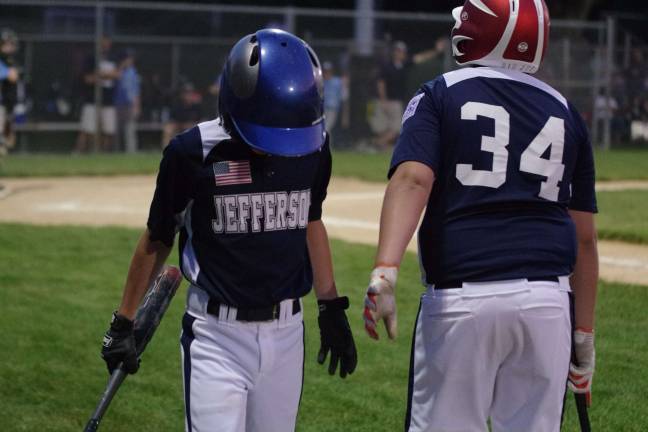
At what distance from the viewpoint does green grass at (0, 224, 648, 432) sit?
19.5ft

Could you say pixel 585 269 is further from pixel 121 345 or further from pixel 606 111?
pixel 606 111

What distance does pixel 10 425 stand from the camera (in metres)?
5.79

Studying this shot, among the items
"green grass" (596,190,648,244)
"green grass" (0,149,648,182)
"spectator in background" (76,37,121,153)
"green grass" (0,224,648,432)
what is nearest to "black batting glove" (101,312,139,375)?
"green grass" (0,224,648,432)

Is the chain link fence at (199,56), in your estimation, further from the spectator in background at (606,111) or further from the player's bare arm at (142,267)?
the player's bare arm at (142,267)

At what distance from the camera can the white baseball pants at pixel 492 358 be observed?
3.46 m

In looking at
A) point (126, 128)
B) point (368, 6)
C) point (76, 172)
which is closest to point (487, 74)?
point (76, 172)

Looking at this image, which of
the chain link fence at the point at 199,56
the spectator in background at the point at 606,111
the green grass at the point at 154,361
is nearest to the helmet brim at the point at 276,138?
the green grass at the point at 154,361

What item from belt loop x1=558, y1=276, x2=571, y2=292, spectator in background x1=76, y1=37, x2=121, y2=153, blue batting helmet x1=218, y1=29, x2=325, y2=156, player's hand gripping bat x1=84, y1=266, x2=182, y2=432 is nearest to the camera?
belt loop x1=558, y1=276, x2=571, y2=292

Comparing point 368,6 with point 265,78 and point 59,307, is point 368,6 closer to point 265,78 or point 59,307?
point 59,307

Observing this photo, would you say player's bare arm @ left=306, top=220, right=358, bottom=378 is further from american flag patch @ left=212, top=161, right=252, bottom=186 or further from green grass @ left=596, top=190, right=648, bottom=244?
green grass @ left=596, top=190, right=648, bottom=244

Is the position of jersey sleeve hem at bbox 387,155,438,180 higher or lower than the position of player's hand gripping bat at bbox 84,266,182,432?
higher

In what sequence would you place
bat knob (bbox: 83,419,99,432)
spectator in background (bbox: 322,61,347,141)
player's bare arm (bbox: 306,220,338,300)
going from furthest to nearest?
1. spectator in background (bbox: 322,61,347,141)
2. bat knob (bbox: 83,419,99,432)
3. player's bare arm (bbox: 306,220,338,300)

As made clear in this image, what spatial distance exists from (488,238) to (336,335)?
85 cm

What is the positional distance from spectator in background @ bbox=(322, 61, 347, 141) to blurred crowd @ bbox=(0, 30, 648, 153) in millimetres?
13
